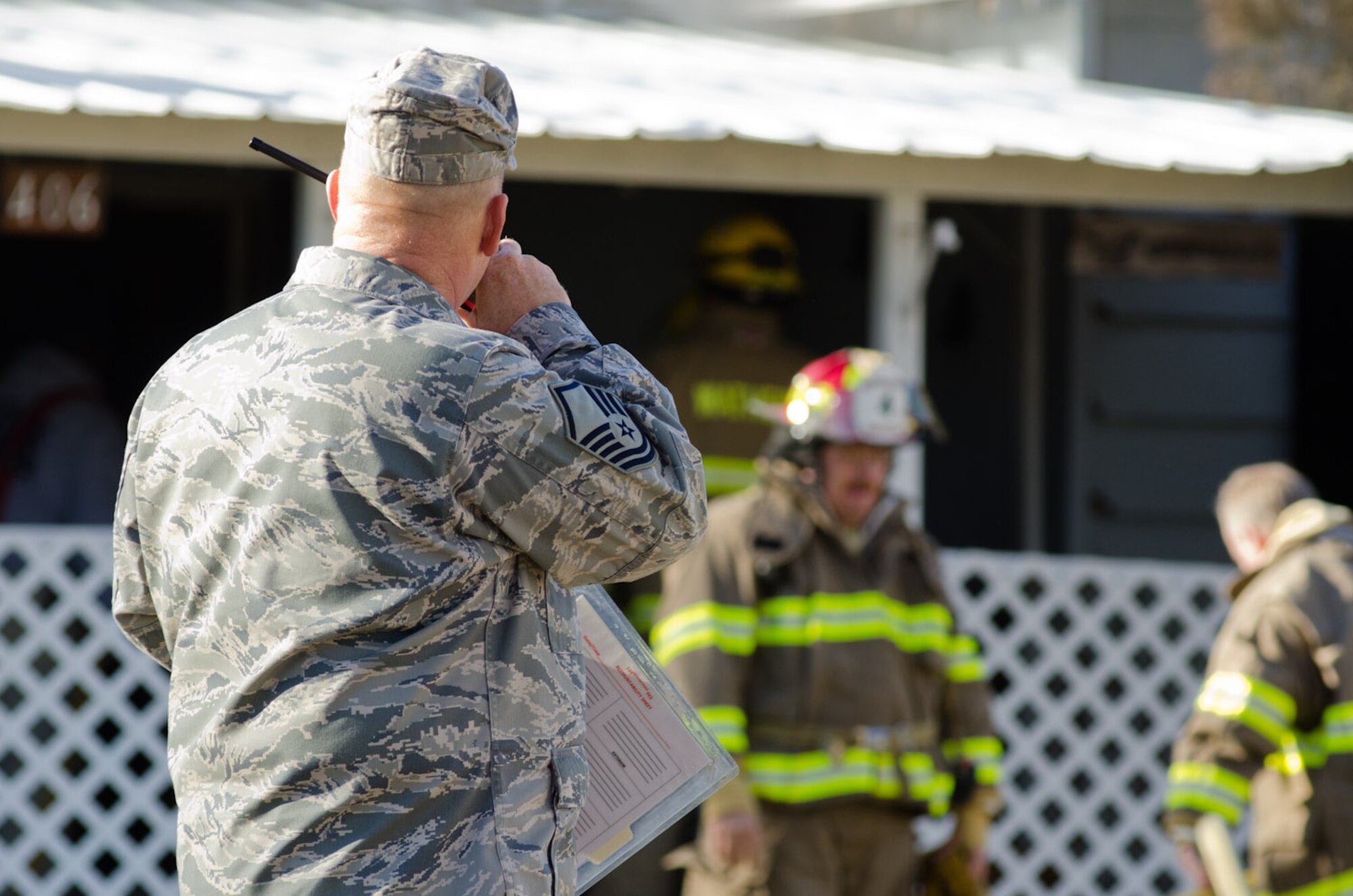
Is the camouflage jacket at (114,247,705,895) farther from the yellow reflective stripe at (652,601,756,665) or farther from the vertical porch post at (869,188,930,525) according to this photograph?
the vertical porch post at (869,188,930,525)

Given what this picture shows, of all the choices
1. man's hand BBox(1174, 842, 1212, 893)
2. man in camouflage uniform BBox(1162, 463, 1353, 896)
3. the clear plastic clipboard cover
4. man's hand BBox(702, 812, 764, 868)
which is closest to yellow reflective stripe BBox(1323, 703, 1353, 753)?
man in camouflage uniform BBox(1162, 463, 1353, 896)

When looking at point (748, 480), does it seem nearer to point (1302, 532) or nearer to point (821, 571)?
point (821, 571)

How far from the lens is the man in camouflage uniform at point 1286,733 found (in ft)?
15.6

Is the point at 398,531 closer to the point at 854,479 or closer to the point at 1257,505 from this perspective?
the point at 854,479

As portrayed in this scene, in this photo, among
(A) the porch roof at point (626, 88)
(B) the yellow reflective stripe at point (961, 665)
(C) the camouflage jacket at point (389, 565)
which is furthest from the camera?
(A) the porch roof at point (626, 88)

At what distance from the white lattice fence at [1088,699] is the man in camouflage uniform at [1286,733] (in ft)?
4.90

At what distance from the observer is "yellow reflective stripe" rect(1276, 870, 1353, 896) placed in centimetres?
A: 473

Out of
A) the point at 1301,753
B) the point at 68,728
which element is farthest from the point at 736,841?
the point at 68,728

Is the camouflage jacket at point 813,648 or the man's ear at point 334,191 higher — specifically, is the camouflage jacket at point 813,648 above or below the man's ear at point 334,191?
below

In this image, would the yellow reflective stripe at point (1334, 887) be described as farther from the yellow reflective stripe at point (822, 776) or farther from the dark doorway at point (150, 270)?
the dark doorway at point (150, 270)

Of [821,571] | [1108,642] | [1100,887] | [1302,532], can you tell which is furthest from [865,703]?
[1100,887]

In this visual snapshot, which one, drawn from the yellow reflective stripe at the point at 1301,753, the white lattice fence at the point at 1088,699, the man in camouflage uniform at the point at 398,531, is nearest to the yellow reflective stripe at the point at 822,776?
the yellow reflective stripe at the point at 1301,753

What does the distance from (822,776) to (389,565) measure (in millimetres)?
2960

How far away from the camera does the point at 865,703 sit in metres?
4.95
